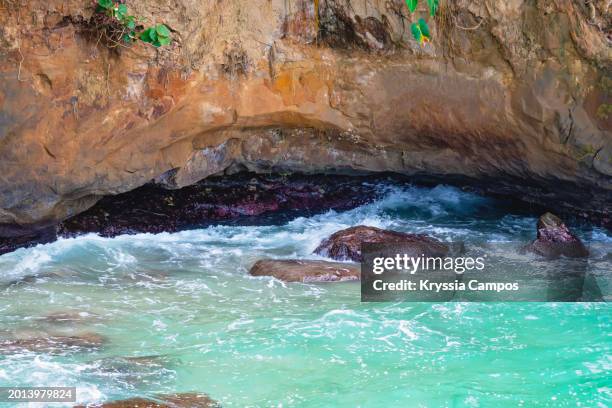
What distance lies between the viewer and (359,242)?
737 cm

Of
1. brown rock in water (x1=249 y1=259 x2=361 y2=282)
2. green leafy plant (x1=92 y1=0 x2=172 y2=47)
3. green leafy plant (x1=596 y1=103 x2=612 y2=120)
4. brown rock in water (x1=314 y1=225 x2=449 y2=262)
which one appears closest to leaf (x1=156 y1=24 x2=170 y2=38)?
green leafy plant (x1=92 y1=0 x2=172 y2=47)

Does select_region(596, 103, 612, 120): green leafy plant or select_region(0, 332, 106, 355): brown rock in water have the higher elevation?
select_region(596, 103, 612, 120): green leafy plant

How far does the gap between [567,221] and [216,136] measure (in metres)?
3.87

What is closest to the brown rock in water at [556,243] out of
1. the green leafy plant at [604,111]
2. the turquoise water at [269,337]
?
the turquoise water at [269,337]

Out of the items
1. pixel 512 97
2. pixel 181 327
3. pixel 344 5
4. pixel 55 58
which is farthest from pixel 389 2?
pixel 181 327

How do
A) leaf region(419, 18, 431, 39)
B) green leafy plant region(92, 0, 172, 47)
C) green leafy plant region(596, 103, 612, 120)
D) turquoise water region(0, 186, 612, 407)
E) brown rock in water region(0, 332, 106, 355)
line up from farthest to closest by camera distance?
green leafy plant region(596, 103, 612, 120)
leaf region(419, 18, 431, 39)
green leafy plant region(92, 0, 172, 47)
brown rock in water region(0, 332, 106, 355)
turquoise water region(0, 186, 612, 407)

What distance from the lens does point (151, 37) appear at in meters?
6.16

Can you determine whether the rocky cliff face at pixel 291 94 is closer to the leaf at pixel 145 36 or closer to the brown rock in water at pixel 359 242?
the leaf at pixel 145 36

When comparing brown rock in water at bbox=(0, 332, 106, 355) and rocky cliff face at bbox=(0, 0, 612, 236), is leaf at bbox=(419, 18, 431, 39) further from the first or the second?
brown rock in water at bbox=(0, 332, 106, 355)

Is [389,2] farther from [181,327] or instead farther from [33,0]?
[181,327]

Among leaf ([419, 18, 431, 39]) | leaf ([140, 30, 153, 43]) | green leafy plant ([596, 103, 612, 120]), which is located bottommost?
green leafy plant ([596, 103, 612, 120])

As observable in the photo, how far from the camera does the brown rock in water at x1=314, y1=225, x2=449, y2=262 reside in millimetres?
7293

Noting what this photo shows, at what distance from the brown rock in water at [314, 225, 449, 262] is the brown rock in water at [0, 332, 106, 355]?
2.68m

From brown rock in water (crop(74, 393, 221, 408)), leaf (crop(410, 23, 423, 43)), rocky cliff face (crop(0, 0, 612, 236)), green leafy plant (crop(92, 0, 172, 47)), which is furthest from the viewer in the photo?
leaf (crop(410, 23, 423, 43))
